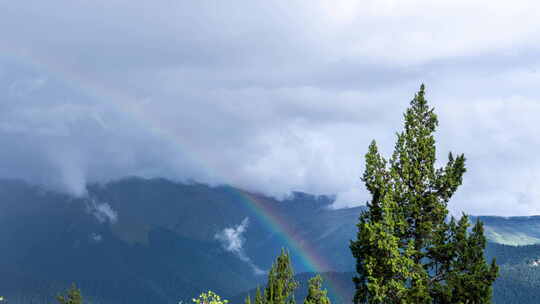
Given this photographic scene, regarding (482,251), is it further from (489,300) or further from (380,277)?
(380,277)

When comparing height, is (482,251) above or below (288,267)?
below

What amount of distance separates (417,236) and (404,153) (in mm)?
5338

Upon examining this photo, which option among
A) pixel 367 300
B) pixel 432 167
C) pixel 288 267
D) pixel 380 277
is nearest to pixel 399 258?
pixel 380 277

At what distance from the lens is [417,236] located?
3494 centimetres

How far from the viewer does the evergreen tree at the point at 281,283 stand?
55.2 metres

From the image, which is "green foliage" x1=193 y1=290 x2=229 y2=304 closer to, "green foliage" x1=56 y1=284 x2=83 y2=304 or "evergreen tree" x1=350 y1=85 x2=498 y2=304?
"evergreen tree" x1=350 y1=85 x2=498 y2=304

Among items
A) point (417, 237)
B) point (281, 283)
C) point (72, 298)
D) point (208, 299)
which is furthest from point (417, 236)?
point (72, 298)

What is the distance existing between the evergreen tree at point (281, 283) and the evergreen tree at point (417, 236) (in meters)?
21.3

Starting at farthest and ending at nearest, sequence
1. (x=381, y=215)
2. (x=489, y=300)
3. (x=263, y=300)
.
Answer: (x=263, y=300), (x=381, y=215), (x=489, y=300)

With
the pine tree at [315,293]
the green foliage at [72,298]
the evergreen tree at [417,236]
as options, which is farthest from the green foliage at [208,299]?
the green foliage at [72,298]

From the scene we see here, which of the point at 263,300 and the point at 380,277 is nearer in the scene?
the point at 380,277

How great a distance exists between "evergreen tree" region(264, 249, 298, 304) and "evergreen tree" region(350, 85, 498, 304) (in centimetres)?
2133

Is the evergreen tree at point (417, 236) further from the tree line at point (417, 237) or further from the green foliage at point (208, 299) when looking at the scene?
the green foliage at point (208, 299)

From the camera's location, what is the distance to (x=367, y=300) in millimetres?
34656
